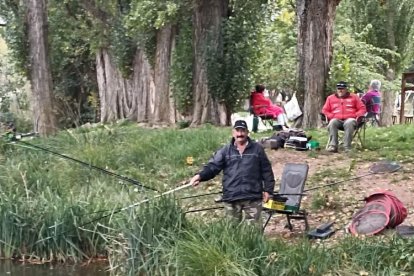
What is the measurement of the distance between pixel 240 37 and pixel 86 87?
43.4 feet

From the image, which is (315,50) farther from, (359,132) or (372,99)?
(359,132)

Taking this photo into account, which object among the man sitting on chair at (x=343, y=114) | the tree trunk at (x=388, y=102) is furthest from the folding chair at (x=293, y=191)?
the tree trunk at (x=388, y=102)

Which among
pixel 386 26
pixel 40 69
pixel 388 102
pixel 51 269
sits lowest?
pixel 51 269

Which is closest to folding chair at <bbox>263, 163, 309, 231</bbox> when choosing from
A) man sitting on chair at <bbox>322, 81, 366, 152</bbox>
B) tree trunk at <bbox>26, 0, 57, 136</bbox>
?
man sitting on chair at <bbox>322, 81, 366, 152</bbox>

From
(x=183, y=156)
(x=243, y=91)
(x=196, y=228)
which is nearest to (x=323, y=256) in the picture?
(x=196, y=228)

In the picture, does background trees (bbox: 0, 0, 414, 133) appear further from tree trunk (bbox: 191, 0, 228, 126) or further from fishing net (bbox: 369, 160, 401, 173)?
fishing net (bbox: 369, 160, 401, 173)

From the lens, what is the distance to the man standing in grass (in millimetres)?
8031

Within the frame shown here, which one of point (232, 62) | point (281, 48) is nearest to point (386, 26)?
point (281, 48)

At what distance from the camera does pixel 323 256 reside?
22.5 ft

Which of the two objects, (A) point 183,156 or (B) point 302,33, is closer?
(A) point 183,156

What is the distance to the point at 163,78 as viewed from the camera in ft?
69.1

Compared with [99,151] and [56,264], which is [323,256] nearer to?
[56,264]

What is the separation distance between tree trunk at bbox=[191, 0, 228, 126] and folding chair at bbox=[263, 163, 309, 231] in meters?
8.77

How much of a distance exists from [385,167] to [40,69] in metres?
8.46
